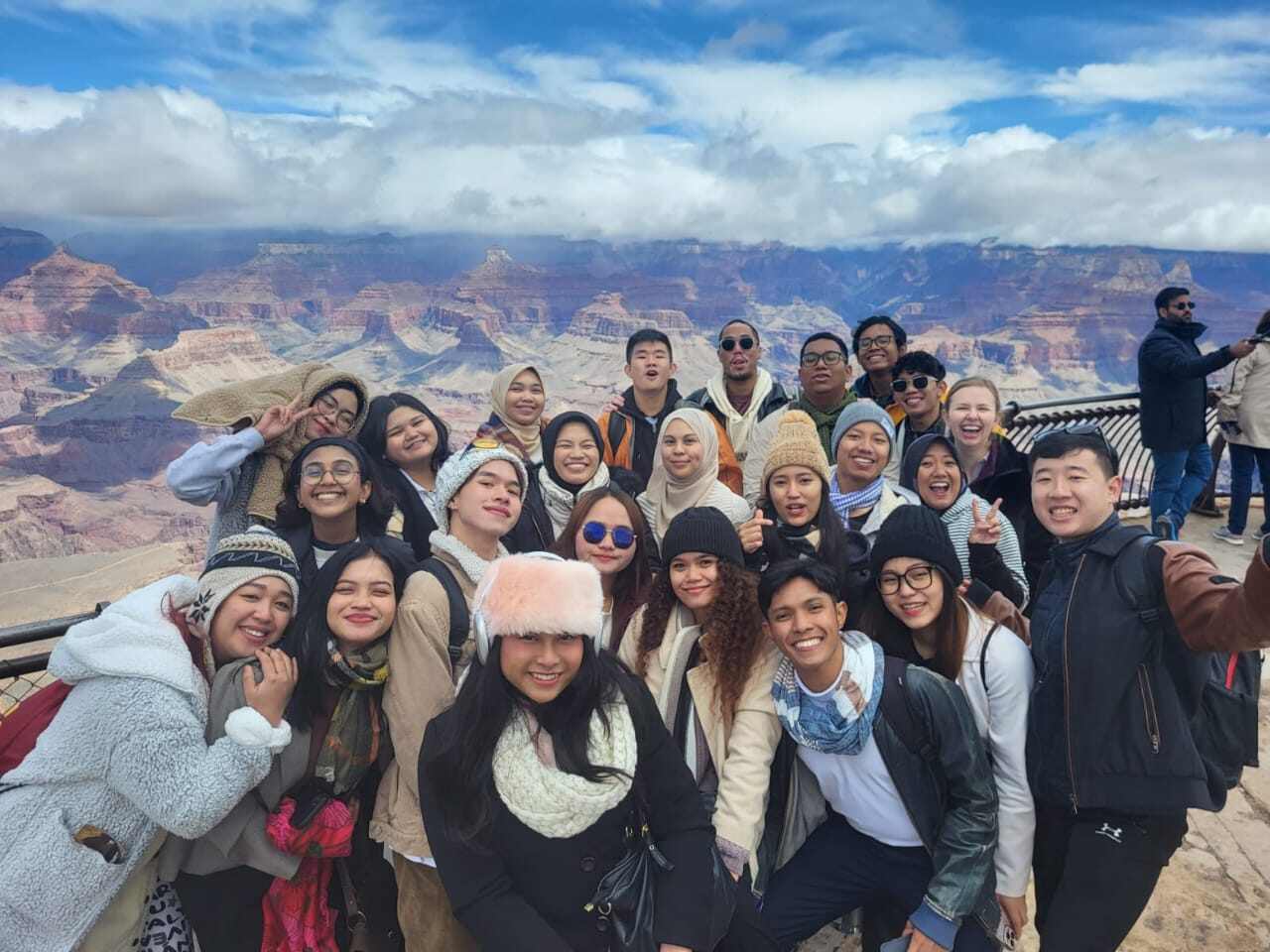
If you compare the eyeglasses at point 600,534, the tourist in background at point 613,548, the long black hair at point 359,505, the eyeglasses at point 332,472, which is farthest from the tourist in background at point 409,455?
the eyeglasses at point 600,534

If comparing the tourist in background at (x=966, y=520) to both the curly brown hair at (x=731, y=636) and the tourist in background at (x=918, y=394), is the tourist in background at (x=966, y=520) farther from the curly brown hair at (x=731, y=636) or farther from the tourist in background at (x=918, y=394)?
the curly brown hair at (x=731, y=636)

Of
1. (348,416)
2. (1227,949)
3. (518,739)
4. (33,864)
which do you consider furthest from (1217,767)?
(348,416)

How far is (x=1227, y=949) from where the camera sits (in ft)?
10.4

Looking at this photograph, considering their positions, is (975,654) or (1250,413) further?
(1250,413)

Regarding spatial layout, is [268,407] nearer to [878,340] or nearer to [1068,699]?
[1068,699]

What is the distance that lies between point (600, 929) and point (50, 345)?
236 metres

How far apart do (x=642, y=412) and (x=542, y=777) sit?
3523mm

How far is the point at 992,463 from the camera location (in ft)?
14.0

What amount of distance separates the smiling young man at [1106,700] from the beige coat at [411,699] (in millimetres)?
2149

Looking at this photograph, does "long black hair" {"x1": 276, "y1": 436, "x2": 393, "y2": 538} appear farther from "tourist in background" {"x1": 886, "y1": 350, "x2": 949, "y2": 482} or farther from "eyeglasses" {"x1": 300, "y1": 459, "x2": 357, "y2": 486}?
"tourist in background" {"x1": 886, "y1": 350, "x2": 949, "y2": 482}

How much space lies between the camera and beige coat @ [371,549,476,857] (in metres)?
2.59

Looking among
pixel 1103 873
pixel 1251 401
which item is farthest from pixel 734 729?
pixel 1251 401

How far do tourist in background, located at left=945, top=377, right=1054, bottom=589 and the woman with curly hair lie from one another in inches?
80.9

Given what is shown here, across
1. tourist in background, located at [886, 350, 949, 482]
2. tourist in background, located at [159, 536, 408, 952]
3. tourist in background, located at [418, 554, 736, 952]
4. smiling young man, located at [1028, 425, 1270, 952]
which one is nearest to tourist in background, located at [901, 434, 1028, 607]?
smiling young man, located at [1028, 425, 1270, 952]
